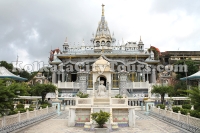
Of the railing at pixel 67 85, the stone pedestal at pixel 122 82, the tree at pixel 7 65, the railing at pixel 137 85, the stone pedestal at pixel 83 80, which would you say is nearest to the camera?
the railing at pixel 137 85

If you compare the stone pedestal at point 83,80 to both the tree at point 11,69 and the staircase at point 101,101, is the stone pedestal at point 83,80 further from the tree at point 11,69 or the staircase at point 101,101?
the tree at point 11,69

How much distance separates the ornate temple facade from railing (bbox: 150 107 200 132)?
43.2 feet

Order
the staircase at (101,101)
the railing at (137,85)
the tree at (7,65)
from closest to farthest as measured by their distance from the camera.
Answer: the staircase at (101,101)
the railing at (137,85)
the tree at (7,65)

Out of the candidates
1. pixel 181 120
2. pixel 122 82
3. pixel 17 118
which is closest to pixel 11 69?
pixel 122 82

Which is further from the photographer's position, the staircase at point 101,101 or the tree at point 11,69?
the tree at point 11,69

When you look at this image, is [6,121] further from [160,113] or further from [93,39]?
[93,39]

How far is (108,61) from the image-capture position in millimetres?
34375

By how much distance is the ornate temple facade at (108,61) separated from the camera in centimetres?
3097

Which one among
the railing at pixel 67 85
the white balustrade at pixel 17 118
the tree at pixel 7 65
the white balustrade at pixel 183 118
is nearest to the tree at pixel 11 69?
the tree at pixel 7 65

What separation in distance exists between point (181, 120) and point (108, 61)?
73.9ft

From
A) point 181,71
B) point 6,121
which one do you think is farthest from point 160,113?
point 181,71

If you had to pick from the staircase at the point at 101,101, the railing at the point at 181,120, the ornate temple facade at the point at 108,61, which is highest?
the ornate temple facade at the point at 108,61

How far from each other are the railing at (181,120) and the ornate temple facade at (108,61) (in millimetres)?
13160

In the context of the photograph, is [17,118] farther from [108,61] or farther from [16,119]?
[108,61]
